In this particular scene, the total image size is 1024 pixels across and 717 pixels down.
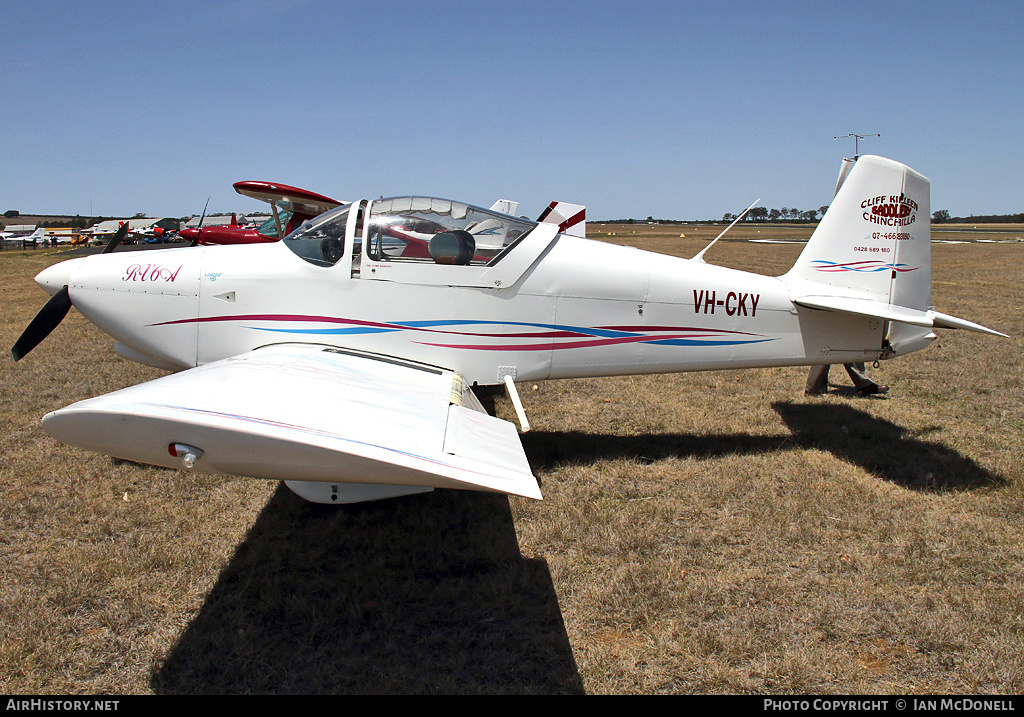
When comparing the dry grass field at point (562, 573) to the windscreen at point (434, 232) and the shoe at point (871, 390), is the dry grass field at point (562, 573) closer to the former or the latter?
the shoe at point (871, 390)

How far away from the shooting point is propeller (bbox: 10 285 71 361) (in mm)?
4734

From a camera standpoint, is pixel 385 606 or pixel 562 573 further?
pixel 562 573

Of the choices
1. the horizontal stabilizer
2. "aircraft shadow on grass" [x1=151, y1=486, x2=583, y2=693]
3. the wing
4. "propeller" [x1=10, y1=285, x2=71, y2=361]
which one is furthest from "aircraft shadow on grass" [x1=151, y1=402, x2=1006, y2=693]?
"propeller" [x1=10, y1=285, x2=71, y2=361]

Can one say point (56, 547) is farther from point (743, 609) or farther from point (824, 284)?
point (824, 284)

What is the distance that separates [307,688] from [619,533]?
205cm

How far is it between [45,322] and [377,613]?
3618 mm

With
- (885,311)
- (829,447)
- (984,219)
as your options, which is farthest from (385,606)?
(984,219)

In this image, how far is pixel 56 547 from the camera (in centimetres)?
382

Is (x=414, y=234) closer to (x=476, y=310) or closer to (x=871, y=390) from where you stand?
(x=476, y=310)

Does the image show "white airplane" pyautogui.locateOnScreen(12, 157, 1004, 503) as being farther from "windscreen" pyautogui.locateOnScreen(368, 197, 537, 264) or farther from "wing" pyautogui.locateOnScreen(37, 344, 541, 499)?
"wing" pyautogui.locateOnScreen(37, 344, 541, 499)

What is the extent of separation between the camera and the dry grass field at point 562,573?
114 inches

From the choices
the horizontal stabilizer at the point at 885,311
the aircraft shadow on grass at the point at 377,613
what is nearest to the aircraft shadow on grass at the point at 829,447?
the horizontal stabilizer at the point at 885,311

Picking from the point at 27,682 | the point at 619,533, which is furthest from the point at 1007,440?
the point at 27,682

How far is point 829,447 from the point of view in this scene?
5.59 m
